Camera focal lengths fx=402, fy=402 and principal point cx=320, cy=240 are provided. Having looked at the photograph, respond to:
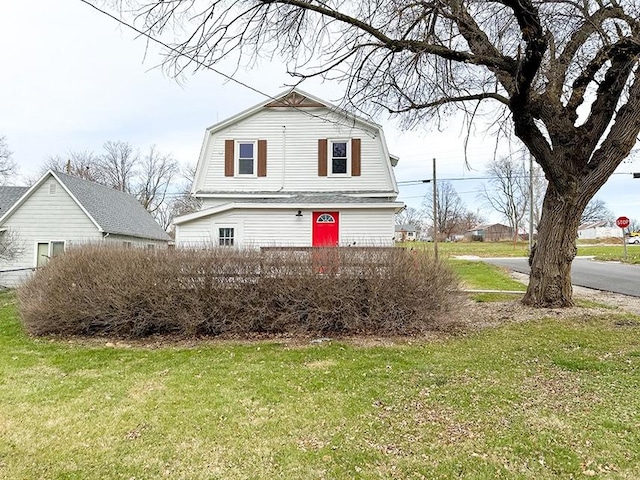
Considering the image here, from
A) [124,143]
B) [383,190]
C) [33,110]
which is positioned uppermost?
[124,143]

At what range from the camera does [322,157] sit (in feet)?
46.2

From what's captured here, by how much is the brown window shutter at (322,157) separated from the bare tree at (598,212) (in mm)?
62272

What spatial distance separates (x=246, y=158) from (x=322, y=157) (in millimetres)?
2701

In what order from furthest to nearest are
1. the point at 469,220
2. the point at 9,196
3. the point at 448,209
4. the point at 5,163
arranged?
the point at 469,220, the point at 448,209, the point at 5,163, the point at 9,196

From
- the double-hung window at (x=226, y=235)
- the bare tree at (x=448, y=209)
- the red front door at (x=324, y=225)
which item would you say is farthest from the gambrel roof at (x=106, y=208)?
the bare tree at (x=448, y=209)

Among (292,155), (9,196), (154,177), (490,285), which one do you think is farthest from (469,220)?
(9,196)

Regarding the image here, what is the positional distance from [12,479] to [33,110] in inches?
795

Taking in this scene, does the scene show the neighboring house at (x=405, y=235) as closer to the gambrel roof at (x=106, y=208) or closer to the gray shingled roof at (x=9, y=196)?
the gambrel roof at (x=106, y=208)

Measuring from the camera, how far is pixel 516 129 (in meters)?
7.48

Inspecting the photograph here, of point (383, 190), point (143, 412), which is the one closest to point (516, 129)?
point (383, 190)

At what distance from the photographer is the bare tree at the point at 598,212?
64000 mm

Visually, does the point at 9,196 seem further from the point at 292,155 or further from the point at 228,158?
the point at 292,155

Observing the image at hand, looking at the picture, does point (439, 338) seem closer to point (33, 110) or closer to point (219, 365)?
point (219, 365)

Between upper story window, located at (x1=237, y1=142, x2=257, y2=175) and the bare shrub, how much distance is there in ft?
25.1
